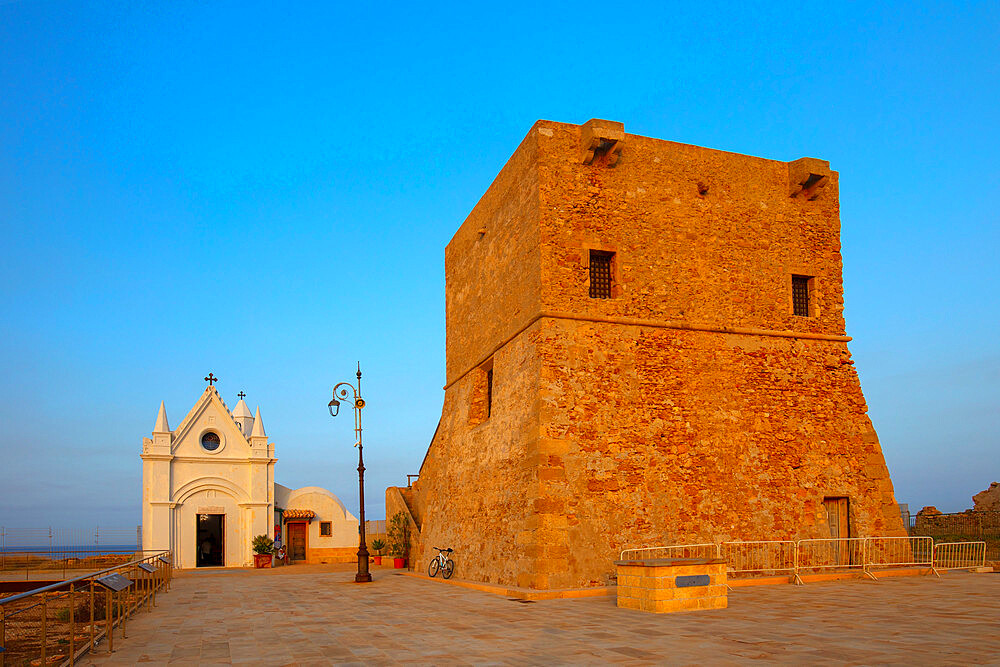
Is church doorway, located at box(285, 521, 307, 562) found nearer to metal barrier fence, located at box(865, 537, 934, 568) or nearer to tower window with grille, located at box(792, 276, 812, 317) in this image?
tower window with grille, located at box(792, 276, 812, 317)

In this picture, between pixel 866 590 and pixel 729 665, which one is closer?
pixel 729 665

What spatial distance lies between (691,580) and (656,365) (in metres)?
6.07

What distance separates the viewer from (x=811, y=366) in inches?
704

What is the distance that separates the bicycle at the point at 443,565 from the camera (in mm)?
18781

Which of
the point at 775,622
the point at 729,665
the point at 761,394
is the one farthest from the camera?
the point at 761,394

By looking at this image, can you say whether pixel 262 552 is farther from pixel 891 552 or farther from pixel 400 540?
pixel 891 552

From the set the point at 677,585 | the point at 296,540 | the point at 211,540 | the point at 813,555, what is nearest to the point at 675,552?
the point at 813,555

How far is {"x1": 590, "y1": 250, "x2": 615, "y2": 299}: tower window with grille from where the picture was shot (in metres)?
16.5

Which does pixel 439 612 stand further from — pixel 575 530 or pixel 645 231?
pixel 645 231

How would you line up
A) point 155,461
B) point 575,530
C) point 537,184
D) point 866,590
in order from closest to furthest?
1. point 866,590
2. point 575,530
3. point 537,184
4. point 155,461

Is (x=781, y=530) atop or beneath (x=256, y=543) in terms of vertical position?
atop

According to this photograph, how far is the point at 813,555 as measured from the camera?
54.2 ft

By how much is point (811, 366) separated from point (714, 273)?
10.9 ft

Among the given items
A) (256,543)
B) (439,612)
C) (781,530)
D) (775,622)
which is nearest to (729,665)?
(775,622)
